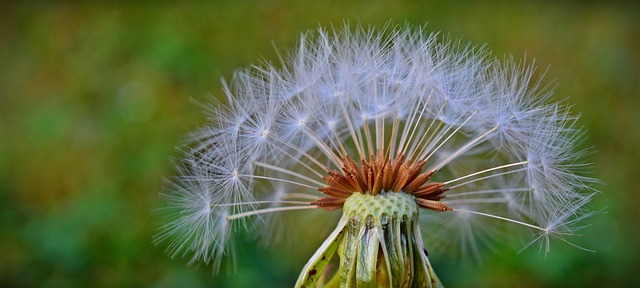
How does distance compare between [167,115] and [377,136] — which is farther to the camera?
[167,115]

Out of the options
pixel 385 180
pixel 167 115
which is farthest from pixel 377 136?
pixel 167 115

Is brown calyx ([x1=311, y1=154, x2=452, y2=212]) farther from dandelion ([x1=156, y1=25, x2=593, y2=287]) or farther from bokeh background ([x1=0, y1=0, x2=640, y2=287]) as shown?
bokeh background ([x1=0, y1=0, x2=640, y2=287])

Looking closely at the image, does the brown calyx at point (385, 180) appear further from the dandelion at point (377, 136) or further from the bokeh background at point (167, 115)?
the bokeh background at point (167, 115)

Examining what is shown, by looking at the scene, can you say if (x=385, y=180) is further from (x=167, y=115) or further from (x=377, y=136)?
(x=167, y=115)

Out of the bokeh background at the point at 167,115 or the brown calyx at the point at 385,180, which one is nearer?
the brown calyx at the point at 385,180

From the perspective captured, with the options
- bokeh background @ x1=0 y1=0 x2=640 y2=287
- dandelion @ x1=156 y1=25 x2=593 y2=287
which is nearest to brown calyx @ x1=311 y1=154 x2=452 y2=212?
dandelion @ x1=156 y1=25 x2=593 y2=287

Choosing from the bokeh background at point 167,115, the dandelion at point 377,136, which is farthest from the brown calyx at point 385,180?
the bokeh background at point 167,115

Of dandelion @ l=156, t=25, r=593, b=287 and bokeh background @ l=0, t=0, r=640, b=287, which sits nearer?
dandelion @ l=156, t=25, r=593, b=287
